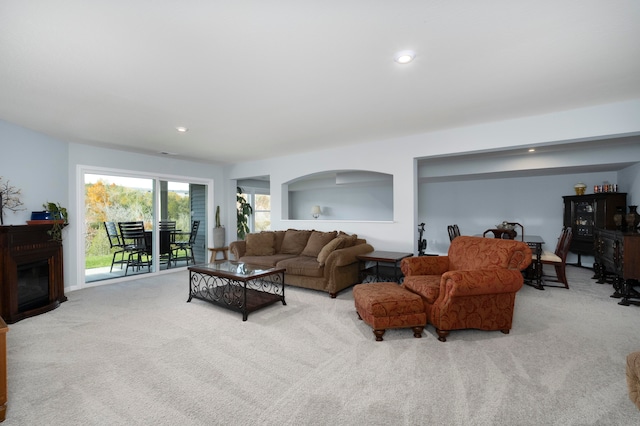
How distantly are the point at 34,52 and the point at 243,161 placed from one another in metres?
4.53

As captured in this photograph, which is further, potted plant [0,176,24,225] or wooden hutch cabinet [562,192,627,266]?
wooden hutch cabinet [562,192,627,266]

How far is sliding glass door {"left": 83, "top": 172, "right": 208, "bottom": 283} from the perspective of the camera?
518cm

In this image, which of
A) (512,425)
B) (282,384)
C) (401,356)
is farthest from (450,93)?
(282,384)

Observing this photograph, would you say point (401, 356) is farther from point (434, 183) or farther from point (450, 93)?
point (434, 183)

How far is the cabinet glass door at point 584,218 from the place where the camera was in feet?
20.4

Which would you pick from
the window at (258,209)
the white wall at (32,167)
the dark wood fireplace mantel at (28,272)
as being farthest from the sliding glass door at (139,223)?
the window at (258,209)

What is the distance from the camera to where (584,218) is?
6.36 m

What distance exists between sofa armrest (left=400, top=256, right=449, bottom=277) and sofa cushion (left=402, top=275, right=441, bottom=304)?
14cm

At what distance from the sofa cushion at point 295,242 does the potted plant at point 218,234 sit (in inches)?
79.4

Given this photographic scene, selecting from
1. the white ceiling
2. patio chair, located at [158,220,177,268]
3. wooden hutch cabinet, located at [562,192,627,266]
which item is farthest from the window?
wooden hutch cabinet, located at [562,192,627,266]

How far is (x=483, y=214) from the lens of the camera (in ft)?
26.1

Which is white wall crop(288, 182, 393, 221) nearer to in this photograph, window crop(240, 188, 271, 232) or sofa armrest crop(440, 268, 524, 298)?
window crop(240, 188, 271, 232)

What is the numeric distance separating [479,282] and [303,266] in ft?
8.18

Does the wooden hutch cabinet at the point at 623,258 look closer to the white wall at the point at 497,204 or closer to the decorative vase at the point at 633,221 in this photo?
the decorative vase at the point at 633,221
